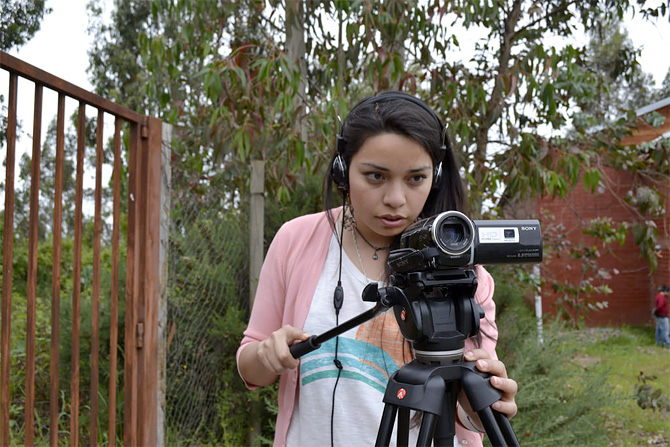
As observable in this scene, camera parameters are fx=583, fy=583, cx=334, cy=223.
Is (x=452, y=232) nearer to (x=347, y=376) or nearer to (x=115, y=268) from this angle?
(x=347, y=376)

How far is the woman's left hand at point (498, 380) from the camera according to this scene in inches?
40.1

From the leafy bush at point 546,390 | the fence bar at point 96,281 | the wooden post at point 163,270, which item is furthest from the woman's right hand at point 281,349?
the leafy bush at point 546,390

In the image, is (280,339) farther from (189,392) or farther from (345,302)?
(189,392)

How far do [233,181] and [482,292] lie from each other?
9.26 feet

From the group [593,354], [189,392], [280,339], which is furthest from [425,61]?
[593,354]

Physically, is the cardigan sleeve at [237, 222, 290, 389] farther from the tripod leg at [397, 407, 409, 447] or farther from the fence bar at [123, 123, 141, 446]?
the fence bar at [123, 123, 141, 446]

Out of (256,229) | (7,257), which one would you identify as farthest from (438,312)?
(256,229)

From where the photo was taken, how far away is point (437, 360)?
0.99 m

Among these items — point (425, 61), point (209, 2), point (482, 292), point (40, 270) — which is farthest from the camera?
point (40, 270)

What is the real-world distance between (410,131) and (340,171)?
8.2 inches

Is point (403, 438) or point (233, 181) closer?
point (403, 438)

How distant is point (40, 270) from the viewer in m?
5.10

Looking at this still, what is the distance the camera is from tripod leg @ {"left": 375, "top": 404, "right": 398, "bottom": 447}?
0.98 metres

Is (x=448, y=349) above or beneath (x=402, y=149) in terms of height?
beneath
